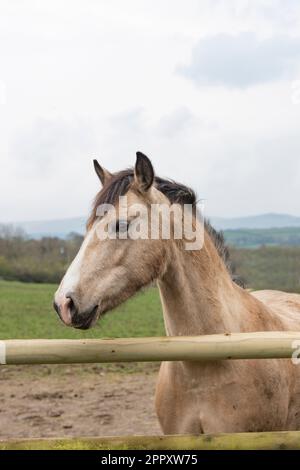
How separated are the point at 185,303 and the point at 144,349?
1.79 ft

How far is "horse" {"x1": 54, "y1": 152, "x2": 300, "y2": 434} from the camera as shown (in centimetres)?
366

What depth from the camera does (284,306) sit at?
208 inches

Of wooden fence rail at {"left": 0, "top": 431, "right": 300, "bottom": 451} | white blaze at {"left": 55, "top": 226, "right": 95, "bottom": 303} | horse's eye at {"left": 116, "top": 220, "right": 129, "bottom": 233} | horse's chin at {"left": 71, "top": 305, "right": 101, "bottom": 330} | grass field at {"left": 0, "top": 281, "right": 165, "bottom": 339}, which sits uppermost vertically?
horse's eye at {"left": 116, "top": 220, "right": 129, "bottom": 233}

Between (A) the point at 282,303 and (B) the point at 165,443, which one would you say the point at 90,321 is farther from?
(A) the point at 282,303

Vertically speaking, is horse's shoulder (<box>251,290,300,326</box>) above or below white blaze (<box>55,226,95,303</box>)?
below

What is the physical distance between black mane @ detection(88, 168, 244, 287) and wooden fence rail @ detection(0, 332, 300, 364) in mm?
765

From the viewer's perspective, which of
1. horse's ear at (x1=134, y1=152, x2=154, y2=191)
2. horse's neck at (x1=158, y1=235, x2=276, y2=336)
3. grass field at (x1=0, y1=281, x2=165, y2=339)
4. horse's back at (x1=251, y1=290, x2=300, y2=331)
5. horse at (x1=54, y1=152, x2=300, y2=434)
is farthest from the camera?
grass field at (x1=0, y1=281, x2=165, y2=339)

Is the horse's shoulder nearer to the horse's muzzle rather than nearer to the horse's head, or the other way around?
the horse's head

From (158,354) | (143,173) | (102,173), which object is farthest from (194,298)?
(102,173)

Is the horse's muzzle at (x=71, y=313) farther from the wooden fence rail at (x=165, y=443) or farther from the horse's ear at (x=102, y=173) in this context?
the horse's ear at (x=102, y=173)

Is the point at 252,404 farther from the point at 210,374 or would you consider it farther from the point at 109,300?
the point at 109,300

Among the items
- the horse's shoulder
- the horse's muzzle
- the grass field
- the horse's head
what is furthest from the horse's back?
the grass field

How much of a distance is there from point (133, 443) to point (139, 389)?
A: 649 cm

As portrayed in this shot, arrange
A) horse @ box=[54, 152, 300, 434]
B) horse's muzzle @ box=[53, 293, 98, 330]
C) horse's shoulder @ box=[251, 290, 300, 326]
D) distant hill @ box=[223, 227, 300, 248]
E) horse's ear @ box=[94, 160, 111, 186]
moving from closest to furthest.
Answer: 1. horse's muzzle @ box=[53, 293, 98, 330]
2. horse @ box=[54, 152, 300, 434]
3. horse's ear @ box=[94, 160, 111, 186]
4. horse's shoulder @ box=[251, 290, 300, 326]
5. distant hill @ box=[223, 227, 300, 248]
